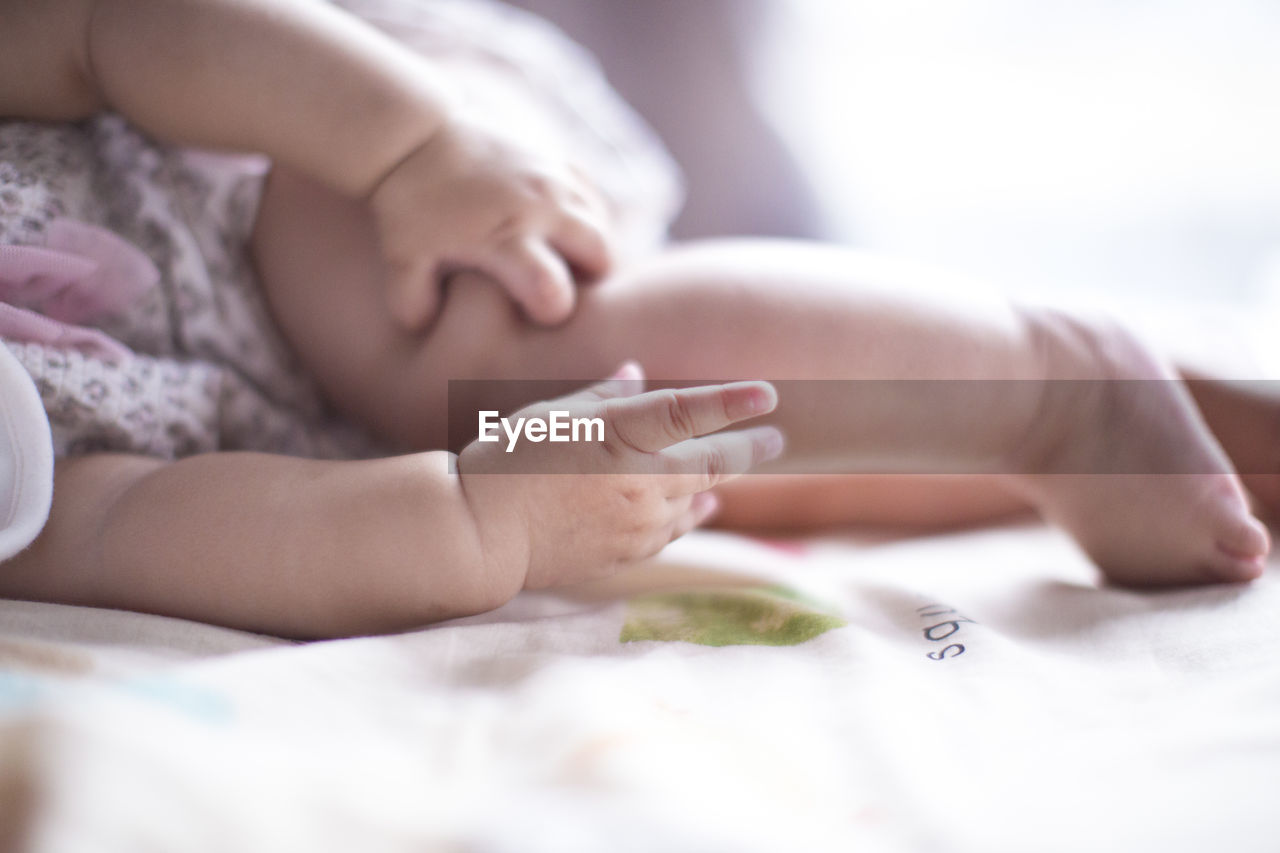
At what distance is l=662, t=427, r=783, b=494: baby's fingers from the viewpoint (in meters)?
0.46

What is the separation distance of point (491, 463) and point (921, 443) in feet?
0.99

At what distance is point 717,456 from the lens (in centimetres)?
48

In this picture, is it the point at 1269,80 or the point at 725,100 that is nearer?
the point at 1269,80

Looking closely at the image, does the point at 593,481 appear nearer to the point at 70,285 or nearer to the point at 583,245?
the point at 583,245

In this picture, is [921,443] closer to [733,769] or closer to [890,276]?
[890,276]

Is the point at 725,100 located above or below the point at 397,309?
above

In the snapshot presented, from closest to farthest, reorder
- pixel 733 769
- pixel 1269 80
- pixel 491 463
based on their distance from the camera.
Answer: pixel 733 769 → pixel 491 463 → pixel 1269 80

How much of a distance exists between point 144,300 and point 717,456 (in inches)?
16.3

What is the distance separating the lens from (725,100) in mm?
1104

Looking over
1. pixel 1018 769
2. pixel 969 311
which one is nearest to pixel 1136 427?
pixel 969 311

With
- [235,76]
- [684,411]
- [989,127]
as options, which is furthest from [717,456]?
[989,127]

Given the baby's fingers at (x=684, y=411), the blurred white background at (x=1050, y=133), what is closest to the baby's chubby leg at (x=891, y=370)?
the baby's fingers at (x=684, y=411)

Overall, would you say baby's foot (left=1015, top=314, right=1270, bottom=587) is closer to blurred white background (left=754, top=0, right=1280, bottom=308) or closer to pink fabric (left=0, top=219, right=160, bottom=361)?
blurred white background (left=754, top=0, right=1280, bottom=308)

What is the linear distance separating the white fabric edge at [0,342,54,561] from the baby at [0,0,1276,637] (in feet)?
0.07
